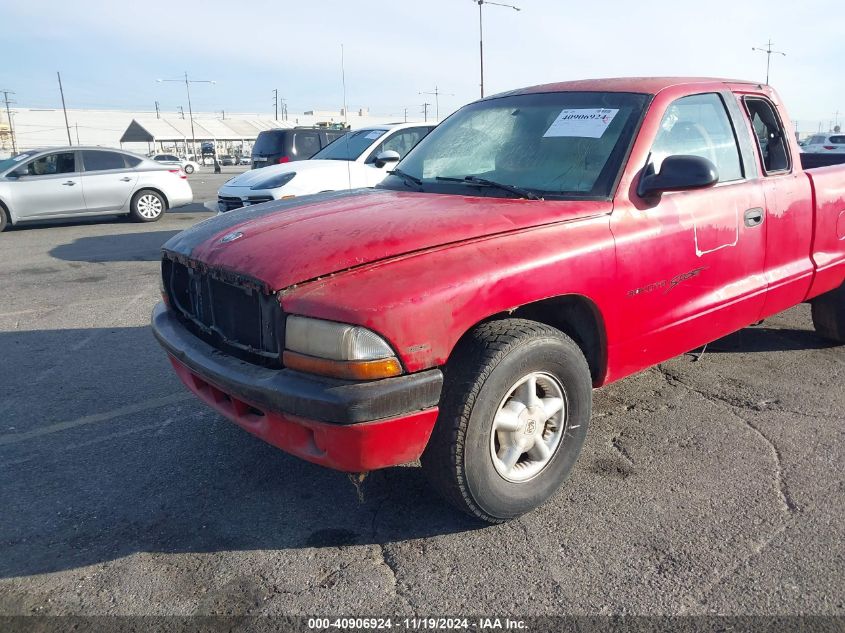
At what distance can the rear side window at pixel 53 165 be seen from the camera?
12023mm

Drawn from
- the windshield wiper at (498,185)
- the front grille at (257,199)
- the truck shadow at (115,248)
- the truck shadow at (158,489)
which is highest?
the windshield wiper at (498,185)

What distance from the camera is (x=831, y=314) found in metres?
4.86

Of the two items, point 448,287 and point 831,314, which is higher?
point 448,287

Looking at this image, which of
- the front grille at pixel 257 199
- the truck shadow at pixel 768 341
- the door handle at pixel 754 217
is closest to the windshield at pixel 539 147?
the door handle at pixel 754 217

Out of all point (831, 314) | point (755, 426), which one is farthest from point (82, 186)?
point (755, 426)

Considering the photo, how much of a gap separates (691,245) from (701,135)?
75 cm

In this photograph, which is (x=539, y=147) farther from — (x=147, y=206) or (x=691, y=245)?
(x=147, y=206)

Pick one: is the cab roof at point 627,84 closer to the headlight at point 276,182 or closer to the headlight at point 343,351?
the headlight at point 343,351

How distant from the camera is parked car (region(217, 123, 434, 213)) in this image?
887 cm

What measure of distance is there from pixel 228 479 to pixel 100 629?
1.02m

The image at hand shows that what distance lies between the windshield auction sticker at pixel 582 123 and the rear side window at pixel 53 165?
36.9ft

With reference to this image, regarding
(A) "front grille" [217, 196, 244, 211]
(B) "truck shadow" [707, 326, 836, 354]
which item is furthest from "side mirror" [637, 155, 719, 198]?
(A) "front grille" [217, 196, 244, 211]

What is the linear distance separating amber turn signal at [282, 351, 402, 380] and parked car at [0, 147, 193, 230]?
37.8 ft

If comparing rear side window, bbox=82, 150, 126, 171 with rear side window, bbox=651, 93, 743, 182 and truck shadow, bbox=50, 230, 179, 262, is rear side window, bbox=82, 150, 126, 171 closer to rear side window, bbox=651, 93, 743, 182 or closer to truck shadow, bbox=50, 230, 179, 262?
truck shadow, bbox=50, 230, 179, 262
